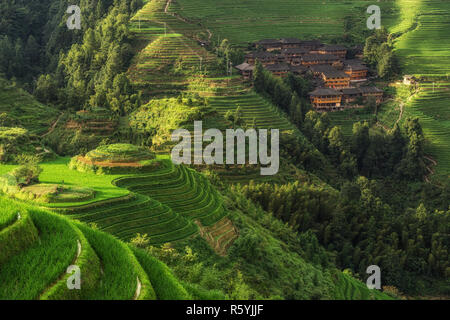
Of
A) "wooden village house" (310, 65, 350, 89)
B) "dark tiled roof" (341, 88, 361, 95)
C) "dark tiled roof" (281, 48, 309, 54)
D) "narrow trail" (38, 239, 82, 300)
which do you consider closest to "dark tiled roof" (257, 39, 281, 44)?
"dark tiled roof" (281, 48, 309, 54)

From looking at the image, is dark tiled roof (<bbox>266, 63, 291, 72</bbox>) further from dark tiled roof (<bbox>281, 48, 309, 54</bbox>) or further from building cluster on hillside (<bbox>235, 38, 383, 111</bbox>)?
dark tiled roof (<bbox>281, 48, 309, 54</bbox>)

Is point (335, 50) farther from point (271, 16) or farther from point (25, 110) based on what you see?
point (25, 110)

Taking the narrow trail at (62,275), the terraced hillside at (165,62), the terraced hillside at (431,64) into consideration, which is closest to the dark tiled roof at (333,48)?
the terraced hillside at (431,64)

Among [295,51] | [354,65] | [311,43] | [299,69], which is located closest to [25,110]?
[299,69]

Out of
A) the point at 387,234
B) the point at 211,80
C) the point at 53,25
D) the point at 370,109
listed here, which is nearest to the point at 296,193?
the point at 387,234
